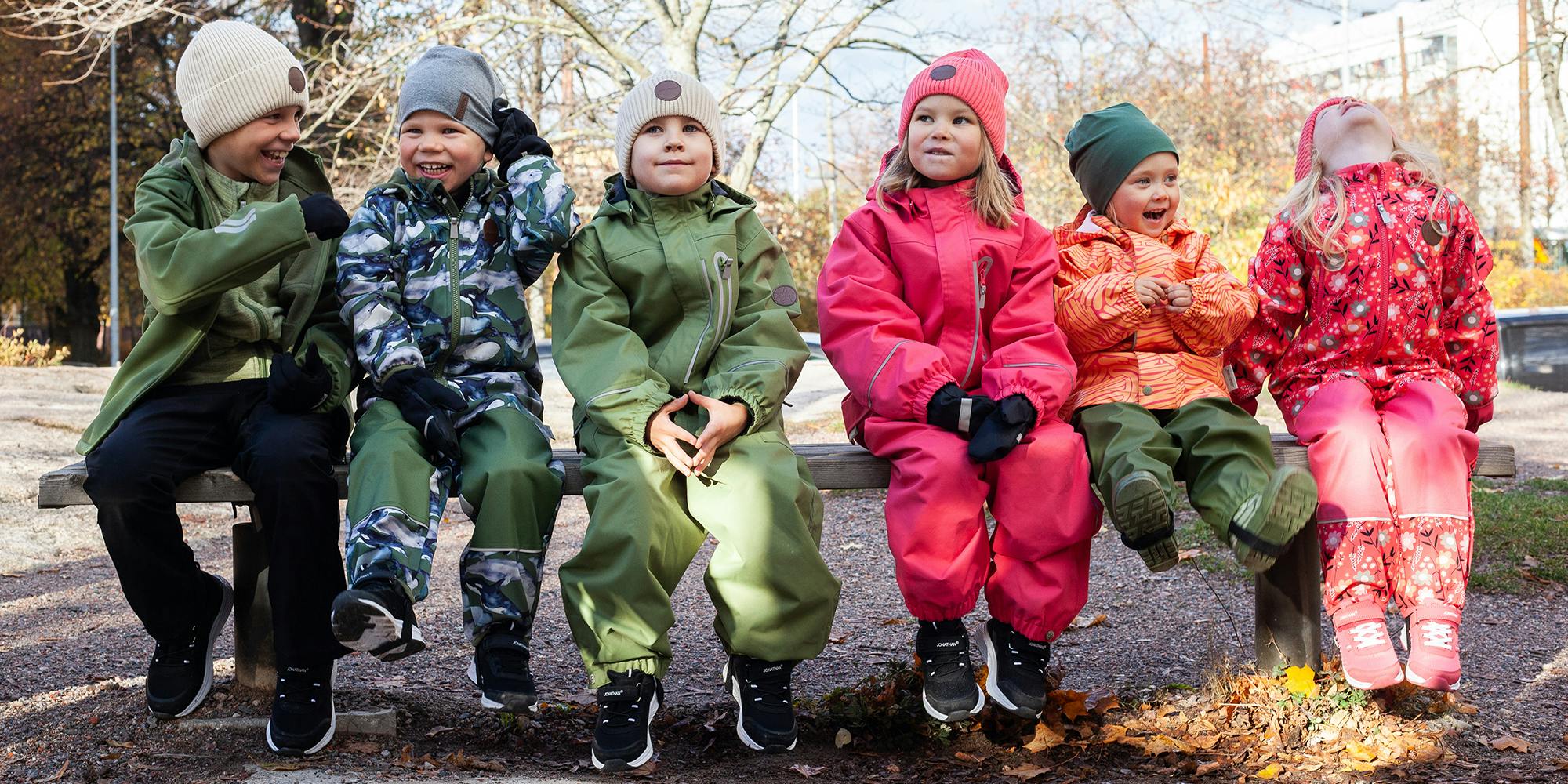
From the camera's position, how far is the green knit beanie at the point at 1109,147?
3459 millimetres

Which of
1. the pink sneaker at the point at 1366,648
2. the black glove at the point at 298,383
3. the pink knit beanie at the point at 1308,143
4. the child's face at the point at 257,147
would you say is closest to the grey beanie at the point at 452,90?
the child's face at the point at 257,147

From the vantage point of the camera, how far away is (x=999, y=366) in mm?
3180

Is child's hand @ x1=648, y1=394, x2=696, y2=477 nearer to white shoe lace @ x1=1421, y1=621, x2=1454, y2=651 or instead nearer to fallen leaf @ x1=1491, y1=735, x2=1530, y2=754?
white shoe lace @ x1=1421, y1=621, x2=1454, y2=651

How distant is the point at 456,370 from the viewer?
10.6ft

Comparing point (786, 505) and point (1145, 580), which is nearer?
point (786, 505)

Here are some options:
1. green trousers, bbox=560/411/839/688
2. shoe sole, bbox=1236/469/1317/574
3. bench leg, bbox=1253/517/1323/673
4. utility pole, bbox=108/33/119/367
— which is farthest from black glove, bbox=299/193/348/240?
utility pole, bbox=108/33/119/367

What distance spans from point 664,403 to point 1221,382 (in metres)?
1.53

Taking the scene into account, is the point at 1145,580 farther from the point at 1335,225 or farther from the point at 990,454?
the point at 990,454

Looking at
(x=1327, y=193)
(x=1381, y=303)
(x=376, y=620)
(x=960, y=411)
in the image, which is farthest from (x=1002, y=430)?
(x=376, y=620)

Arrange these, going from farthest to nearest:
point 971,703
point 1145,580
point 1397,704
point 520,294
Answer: point 1145,580
point 520,294
point 1397,704
point 971,703

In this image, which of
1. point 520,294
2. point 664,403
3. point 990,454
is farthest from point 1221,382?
point 520,294

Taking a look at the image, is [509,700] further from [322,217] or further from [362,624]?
[322,217]

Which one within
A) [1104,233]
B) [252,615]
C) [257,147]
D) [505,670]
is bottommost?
[505,670]

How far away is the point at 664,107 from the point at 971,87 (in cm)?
82
